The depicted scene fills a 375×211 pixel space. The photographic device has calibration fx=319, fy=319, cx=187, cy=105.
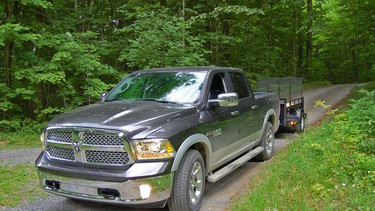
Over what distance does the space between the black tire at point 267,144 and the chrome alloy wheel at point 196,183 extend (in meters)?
2.92

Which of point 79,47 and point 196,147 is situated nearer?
point 196,147

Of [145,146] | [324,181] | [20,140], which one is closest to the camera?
[145,146]

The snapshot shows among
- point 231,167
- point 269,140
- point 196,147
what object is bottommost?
point 269,140

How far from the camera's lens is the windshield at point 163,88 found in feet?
15.6

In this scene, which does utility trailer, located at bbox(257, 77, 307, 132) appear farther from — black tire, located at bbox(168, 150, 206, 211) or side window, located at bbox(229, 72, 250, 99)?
black tire, located at bbox(168, 150, 206, 211)

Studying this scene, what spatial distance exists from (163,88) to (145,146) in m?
1.62

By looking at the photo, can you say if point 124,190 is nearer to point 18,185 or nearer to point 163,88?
point 163,88

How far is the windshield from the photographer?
15.6ft

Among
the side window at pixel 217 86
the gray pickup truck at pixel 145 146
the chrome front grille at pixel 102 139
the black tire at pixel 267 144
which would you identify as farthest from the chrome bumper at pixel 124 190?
the black tire at pixel 267 144

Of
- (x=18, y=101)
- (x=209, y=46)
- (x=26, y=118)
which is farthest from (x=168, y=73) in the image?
(x=209, y=46)

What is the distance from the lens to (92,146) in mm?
3578

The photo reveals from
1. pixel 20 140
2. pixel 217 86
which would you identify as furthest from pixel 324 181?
pixel 20 140

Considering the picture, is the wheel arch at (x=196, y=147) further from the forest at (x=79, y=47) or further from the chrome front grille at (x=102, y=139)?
the forest at (x=79, y=47)

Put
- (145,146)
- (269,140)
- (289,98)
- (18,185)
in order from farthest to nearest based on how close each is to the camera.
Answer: (289,98) < (269,140) < (18,185) < (145,146)
